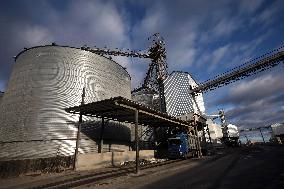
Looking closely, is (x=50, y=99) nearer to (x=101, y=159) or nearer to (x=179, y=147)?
(x=101, y=159)

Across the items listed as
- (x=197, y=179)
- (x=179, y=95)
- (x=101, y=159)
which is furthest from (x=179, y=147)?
(x=197, y=179)

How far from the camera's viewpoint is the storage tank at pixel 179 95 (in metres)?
38.5

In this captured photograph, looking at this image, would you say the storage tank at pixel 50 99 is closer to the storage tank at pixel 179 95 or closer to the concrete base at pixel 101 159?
the concrete base at pixel 101 159

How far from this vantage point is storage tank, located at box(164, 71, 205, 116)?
38469 mm

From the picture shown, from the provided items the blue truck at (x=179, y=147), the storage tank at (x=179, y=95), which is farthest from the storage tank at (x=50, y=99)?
the storage tank at (x=179, y=95)

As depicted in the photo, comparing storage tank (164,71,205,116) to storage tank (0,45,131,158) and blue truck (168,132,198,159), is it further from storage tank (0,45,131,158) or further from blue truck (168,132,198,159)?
storage tank (0,45,131,158)

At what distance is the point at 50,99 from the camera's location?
916 inches

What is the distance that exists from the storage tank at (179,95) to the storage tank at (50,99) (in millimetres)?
12327

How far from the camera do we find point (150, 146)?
1433 inches

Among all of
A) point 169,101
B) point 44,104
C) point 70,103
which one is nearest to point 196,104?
point 169,101

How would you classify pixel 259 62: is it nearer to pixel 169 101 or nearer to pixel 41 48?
pixel 169 101

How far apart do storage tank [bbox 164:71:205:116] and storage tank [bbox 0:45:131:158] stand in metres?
12.3

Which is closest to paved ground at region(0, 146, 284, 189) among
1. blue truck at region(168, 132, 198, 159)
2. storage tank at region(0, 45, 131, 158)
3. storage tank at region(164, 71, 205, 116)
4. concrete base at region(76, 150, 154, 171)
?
concrete base at region(76, 150, 154, 171)

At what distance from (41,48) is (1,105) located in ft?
27.9
